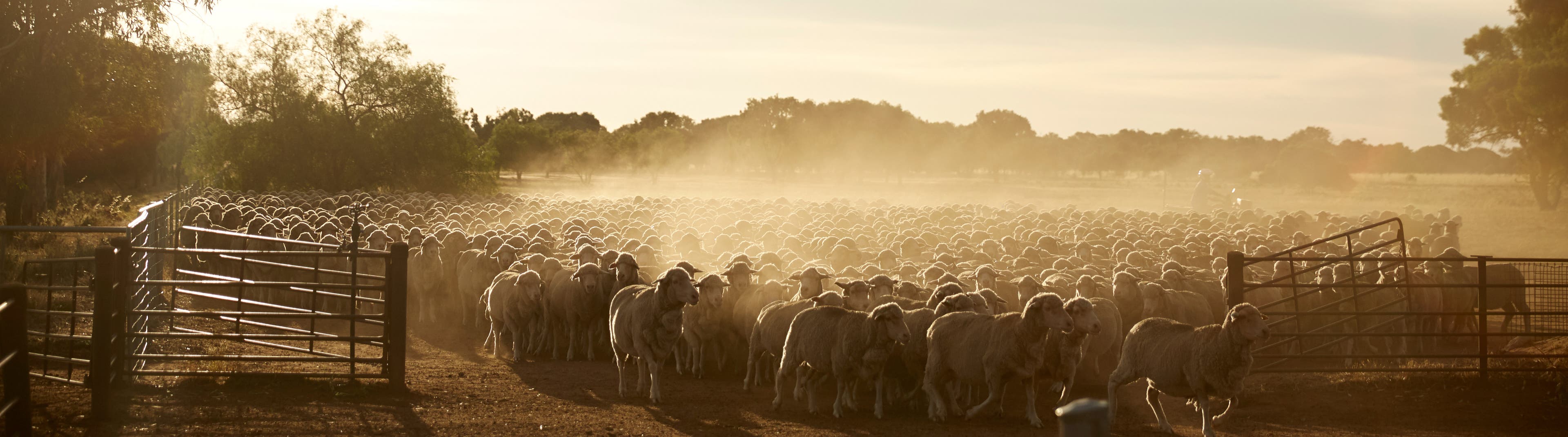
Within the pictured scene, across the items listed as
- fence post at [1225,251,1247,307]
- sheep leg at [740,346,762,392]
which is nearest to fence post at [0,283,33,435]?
sheep leg at [740,346,762,392]

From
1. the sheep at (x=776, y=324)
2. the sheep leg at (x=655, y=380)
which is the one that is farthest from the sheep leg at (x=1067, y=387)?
the sheep leg at (x=655, y=380)

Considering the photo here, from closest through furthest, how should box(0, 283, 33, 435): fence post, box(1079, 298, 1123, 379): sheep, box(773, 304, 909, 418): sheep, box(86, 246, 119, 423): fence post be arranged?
1. box(0, 283, 33, 435): fence post
2. box(86, 246, 119, 423): fence post
3. box(773, 304, 909, 418): sheep
4. box(1079, 298, 1123, 379): sheep

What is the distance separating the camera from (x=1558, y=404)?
10828 millimetres

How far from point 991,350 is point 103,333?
8.34 metres

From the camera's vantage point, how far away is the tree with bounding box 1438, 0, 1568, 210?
4016cm

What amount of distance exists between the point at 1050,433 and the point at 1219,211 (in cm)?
3032

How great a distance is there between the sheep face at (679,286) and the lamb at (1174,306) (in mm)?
Answer: 6208

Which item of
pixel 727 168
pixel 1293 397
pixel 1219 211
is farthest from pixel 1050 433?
pixel 727 168

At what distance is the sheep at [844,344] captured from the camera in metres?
10.1

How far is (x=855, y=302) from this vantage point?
479 inches

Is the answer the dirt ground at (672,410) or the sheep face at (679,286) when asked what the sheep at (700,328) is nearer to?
the dirt ground at (672,410)

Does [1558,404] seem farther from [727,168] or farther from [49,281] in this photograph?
[727,168]

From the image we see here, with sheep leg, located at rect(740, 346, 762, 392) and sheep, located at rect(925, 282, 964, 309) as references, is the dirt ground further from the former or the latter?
sheep, located at rect(925, 282, 964, 309)

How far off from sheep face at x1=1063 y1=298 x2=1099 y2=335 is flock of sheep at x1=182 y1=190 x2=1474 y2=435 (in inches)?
0.8
